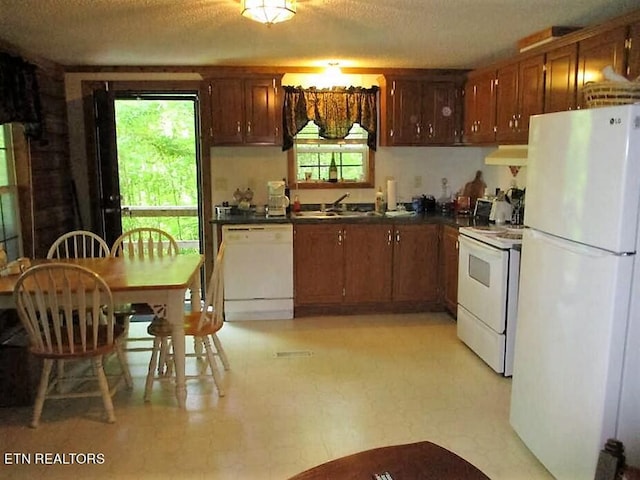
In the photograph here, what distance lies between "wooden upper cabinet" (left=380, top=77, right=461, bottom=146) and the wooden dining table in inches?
98.6

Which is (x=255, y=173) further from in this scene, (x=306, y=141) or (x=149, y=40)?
(x=149, y=40)

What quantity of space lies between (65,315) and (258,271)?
2.09 m

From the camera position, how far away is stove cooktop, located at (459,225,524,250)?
3525 millimetres

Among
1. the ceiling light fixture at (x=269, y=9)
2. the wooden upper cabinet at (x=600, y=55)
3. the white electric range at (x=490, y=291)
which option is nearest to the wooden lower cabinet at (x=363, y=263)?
the white electric range at (x=490, y=291)

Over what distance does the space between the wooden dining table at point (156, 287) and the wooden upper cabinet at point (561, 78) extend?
2591mm

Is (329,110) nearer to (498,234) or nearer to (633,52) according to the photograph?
(498,234)

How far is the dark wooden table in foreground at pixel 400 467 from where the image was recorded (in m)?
1.62

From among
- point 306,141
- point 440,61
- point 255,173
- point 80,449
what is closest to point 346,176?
point 306,141

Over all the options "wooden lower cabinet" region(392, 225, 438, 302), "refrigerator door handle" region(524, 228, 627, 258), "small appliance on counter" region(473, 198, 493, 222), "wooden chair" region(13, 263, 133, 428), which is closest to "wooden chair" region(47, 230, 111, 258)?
"wooden chair" region(13, 263, 133, 428)

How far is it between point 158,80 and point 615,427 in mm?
4597

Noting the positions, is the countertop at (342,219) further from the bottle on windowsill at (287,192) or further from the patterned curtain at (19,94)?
the patterned curtain at (19,94)

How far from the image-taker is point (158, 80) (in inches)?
201

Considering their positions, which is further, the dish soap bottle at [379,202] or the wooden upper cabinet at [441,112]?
the dish soap bottle at [379,202]

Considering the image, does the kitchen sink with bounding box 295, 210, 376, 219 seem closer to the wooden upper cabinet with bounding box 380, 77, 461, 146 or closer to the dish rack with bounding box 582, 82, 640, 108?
the wooden upper cabinet with bounding box 380, 77, 461, 146
